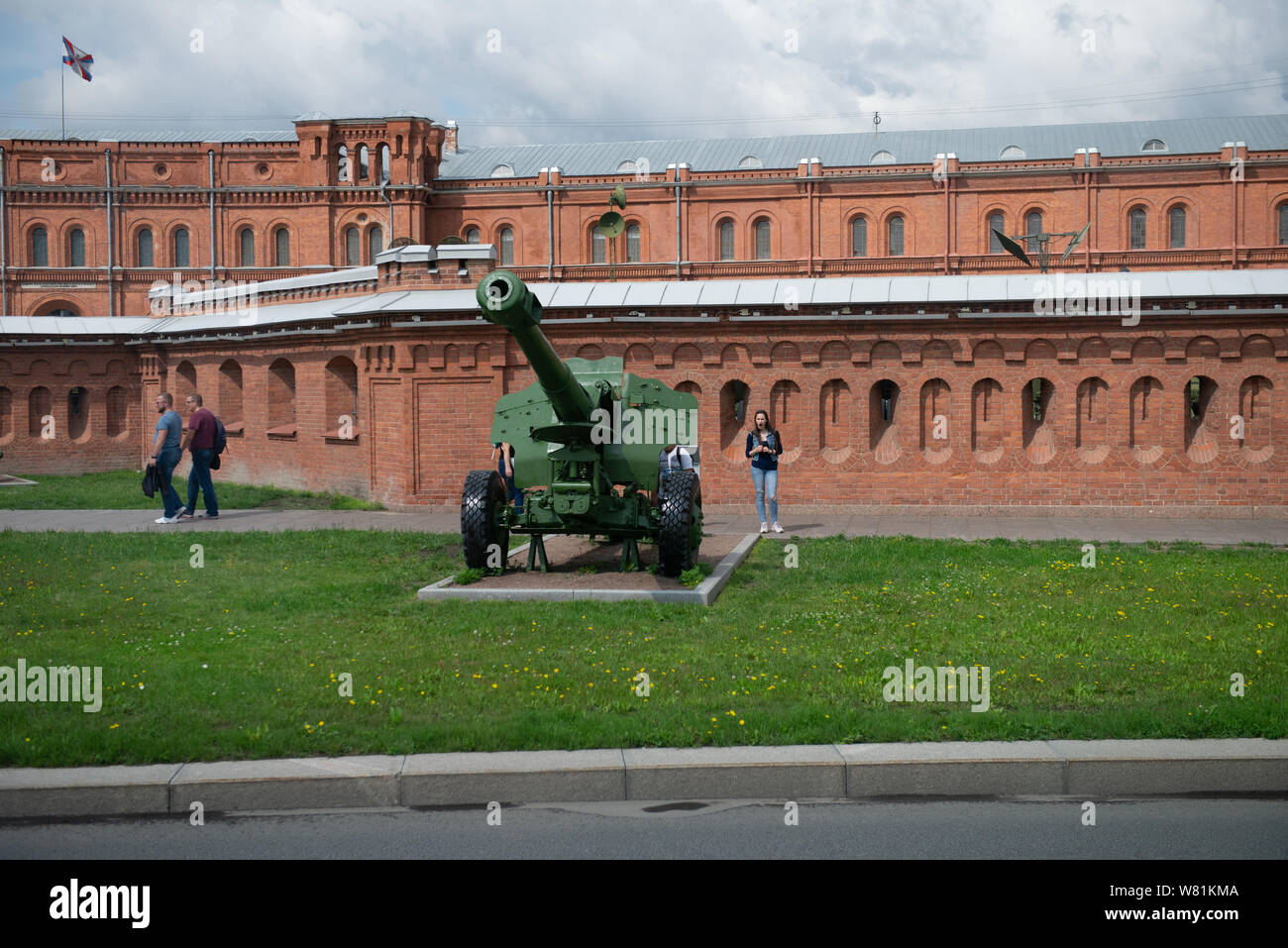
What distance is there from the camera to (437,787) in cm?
591

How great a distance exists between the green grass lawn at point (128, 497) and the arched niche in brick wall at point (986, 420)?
9.63 metres

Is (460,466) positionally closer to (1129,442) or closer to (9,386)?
(1129,442)

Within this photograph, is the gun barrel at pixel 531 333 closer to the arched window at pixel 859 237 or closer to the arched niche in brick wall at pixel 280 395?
the arched niche in brick wall at pixel 280 395

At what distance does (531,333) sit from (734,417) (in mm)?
10518

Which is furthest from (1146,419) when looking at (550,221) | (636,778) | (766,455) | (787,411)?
(550,221)

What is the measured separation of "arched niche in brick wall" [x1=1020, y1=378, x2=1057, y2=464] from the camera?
18.9 metres

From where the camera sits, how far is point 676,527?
11.3 meters

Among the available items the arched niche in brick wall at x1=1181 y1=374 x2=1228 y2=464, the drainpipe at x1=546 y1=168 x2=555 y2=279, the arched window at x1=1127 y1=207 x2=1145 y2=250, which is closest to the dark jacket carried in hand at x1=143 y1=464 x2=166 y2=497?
the arched niche in brick wall at x1=1181 y1=374 x2=1228 y2=464

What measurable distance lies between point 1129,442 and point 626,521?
33.8 feet

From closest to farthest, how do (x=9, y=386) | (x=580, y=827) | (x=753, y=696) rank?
(x=580, y=827) < (x=753, y=696) < (x=9, y=386)

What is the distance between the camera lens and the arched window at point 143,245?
54.4 metres

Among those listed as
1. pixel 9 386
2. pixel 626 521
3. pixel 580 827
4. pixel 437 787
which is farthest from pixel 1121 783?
pixel 9 386

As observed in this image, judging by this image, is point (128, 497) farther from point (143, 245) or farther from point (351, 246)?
point (143, 245)

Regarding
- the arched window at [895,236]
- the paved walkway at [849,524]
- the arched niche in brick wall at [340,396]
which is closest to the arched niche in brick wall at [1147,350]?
the paved walkway at [849,524]
